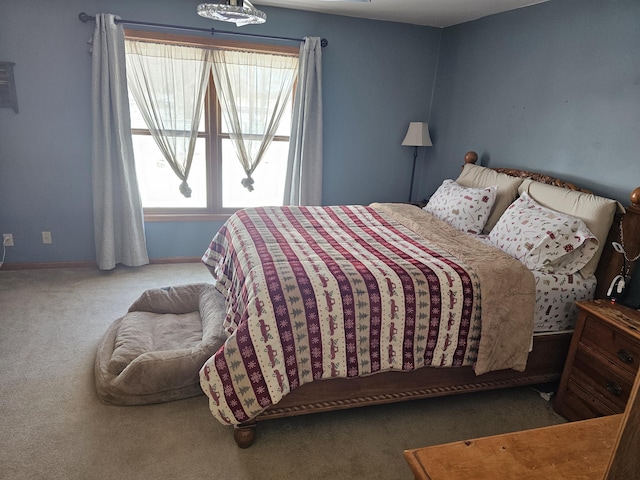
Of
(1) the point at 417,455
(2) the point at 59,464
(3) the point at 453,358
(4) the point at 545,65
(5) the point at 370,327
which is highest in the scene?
(4) the point at 545,65

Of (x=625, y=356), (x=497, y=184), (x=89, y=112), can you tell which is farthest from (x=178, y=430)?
(x=89, y=112)

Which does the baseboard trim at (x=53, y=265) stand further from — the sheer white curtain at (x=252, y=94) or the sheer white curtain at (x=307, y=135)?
the sheer white curtain at (x=307, y=135)

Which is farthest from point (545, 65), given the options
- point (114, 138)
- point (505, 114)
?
point (114, 138)

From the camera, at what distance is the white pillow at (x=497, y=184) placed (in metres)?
3.13

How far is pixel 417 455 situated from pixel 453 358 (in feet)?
4.34

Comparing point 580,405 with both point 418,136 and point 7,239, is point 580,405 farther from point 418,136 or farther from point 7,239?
point 7,239

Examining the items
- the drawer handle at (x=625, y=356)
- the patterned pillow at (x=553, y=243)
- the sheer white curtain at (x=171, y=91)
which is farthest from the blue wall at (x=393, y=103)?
the drawer handle at (x=625, y=356)

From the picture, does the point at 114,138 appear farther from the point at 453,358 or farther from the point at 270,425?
the point at 453,358

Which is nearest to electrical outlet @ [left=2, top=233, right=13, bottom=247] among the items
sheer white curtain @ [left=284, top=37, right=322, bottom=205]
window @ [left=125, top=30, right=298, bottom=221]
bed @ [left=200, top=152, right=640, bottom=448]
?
window @ [left=125, top=30, right=298, bottom=221]

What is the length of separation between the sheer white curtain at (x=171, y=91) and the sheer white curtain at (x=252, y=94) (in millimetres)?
183

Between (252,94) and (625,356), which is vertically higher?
(252,94)

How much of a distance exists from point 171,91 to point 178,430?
2.82 metres

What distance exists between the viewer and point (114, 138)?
3.72 meters

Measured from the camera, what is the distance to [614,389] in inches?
82.9
